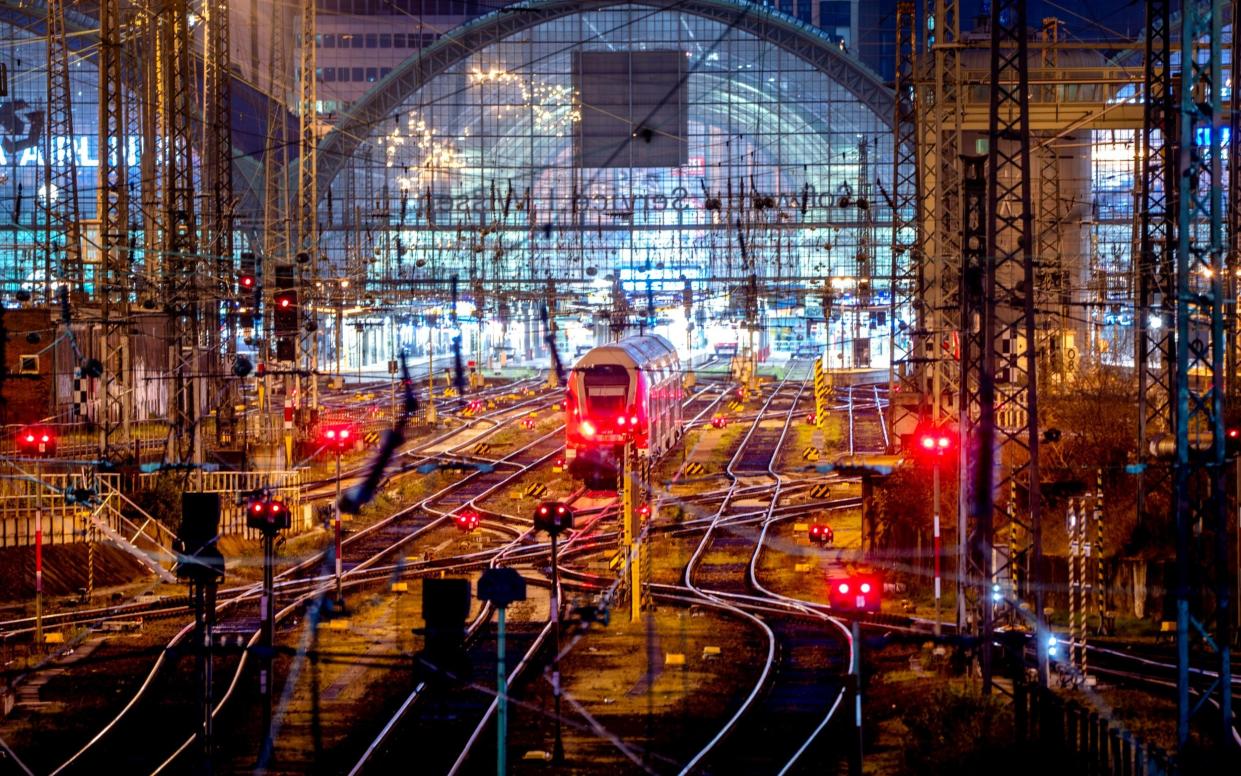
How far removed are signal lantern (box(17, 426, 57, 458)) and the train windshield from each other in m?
8.38

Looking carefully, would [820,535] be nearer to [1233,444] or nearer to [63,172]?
[1233,444]

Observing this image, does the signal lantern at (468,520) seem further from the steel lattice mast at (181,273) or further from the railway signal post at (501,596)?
the railway signal post at (501,596)

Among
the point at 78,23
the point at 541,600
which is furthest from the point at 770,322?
the point at 541,600

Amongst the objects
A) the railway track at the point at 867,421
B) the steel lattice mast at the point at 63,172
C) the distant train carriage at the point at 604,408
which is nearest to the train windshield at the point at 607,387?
the distant train carriage at the point at 604,408

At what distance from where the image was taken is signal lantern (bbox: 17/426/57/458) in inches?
783

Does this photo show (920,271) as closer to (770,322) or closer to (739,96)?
(739,96)

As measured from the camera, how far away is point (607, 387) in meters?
25.0

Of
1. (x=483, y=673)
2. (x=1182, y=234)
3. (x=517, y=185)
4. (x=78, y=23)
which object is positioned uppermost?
(x=78, y=23)

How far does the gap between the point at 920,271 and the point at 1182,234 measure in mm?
11240

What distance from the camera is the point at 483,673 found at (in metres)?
13.0

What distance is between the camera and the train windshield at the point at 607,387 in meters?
24.9

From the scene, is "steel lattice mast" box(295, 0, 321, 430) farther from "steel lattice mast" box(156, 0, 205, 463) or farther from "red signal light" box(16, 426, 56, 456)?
"red signal light" box(16, 426, 56, 456)

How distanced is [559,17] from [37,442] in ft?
93.8

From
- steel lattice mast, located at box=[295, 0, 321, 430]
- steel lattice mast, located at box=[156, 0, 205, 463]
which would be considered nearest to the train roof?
steel lattice mast, located at box=[295, 0, 321, 430]
